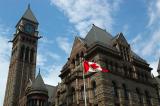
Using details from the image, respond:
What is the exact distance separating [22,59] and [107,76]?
59125 mm

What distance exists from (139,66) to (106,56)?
8.74m

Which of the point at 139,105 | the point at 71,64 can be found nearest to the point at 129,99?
the point at 139,105

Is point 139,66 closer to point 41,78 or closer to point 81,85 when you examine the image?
point 81,85

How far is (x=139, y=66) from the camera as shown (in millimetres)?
52719

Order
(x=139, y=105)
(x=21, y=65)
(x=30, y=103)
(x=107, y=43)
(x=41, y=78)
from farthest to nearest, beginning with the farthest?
(x=21, y=65)
(x=41, y=78)
(x=30, y=103)
(x=107, y=43)
(x=139, y=105)

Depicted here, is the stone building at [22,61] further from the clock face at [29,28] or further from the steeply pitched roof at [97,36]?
the steeply pitched roof at [97,36]

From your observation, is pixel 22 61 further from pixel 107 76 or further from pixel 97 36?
pixel 107 76

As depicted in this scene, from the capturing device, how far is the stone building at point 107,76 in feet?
→ 145

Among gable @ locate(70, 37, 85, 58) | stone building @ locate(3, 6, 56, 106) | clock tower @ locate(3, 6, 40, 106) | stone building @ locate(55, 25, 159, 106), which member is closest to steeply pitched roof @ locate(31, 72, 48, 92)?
stone building @ locate(55, 25, 159, 106)

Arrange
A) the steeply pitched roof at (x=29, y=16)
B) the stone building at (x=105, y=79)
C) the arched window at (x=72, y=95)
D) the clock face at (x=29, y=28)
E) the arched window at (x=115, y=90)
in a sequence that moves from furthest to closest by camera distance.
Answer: the steeply pitched roof at (x=29, y=16)
the clock face at (x=29, y=28)
the arched window at (x=72, y=95)
the arched window at (x=115, y=90)
the stone building at (x=105, y=79)

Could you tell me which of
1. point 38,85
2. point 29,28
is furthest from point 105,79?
point 29,28

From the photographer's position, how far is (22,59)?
323 feet

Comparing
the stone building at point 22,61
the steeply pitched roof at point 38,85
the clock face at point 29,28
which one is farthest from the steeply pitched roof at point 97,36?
the clock face at point 29,28

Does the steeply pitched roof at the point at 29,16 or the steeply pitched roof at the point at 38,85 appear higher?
the steeply pitched roof at the point at 29,16
